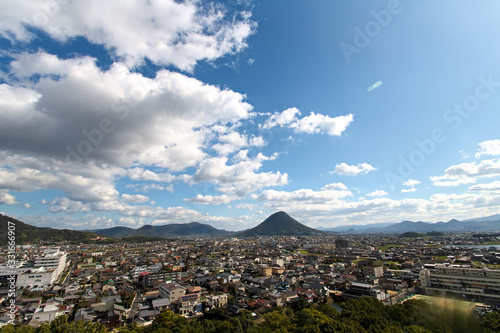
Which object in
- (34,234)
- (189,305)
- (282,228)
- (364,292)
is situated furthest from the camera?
(282,228)

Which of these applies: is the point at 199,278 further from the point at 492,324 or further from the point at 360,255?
the point at 360,255

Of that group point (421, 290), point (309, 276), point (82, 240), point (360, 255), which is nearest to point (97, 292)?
point (309, 276)

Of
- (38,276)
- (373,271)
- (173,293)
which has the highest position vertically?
(38,276)

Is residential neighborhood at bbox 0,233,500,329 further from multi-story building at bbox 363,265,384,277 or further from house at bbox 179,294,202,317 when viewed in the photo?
multi-story building at bbox 363,265,384,277

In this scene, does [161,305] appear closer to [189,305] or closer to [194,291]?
[189,305]

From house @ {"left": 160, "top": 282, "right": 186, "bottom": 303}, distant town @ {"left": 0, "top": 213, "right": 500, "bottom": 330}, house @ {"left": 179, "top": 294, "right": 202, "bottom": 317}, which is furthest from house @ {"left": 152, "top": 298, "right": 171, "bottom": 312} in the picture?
house @ {"left": 160, "top": 282, "right": 186, "bottom": 303}

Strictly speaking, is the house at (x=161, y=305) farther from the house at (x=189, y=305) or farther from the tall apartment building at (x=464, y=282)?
the tall apartment building at (x=464, y=282)

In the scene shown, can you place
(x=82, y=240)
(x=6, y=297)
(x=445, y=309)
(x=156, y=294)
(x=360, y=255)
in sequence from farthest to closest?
(x=82, y=240), (x=360, y=255), (x=156, y=294), (x=6, y=297), (x=445, y=309)

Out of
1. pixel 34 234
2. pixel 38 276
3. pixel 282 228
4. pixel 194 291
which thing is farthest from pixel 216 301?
pixel 282 228
